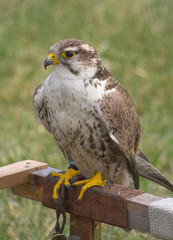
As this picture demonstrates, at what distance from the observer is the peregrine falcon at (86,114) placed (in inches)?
92.0

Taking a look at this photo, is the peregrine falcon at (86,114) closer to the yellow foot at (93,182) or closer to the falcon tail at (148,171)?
the yellow foot at (93,182)

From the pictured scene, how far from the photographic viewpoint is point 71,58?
235 centimetres

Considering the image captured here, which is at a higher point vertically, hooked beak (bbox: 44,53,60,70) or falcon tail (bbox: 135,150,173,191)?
hooked beak (bbox: 44,53,60,70)

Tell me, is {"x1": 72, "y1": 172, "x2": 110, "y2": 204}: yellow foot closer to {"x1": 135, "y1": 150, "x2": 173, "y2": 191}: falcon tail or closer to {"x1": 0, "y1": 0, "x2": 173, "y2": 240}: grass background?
{"x1": 135, "y1": 150, "x2": 173, "y2": 191}: falcon tail

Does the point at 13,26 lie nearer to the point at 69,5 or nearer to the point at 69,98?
the point at 69,5

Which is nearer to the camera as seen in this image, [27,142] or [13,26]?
[27,142]

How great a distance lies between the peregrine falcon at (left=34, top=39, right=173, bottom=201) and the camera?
234 cm

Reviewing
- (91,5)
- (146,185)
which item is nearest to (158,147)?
(146,185)

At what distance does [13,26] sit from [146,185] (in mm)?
3850

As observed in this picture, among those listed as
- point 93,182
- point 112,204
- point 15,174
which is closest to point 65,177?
point 93,182

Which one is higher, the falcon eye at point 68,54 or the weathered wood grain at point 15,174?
the falcon eye at point 68,54

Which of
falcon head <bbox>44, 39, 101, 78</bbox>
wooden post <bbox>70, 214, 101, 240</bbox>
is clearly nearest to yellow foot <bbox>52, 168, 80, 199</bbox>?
wooden post <bbox>70, 214, 101, 240</bbox>

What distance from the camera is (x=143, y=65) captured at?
222 inches

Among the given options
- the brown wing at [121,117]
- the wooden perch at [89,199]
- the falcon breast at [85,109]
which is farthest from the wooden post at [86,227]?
the brown wing at [121,117]
